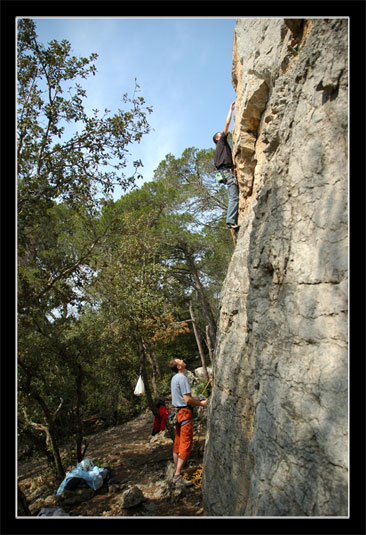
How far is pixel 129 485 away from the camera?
5.98 m

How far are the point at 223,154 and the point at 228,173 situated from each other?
1.37 ft

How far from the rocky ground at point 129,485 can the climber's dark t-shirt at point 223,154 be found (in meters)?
5.48

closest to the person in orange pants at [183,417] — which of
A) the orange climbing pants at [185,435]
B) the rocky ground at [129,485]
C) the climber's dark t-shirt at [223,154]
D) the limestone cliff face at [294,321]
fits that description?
the orange climbing pants at [185,435]

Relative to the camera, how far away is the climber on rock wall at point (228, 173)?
571 centimetres

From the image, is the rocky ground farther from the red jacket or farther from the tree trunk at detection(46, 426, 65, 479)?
the red jacket

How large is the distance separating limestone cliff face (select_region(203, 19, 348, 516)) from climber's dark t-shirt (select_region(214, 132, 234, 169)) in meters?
1.56

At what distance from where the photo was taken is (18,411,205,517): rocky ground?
16.0 feet

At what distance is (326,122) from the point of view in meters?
2.83

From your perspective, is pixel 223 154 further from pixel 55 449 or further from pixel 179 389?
pixel 55 449

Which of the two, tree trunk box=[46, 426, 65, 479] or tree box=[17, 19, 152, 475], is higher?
tree box=[17, 19, 152, 475]

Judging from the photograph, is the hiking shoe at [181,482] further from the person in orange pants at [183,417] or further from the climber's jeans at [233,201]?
the climber's jeans at [233,201]

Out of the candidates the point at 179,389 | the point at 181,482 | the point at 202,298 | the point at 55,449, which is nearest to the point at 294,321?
the point at 179,389

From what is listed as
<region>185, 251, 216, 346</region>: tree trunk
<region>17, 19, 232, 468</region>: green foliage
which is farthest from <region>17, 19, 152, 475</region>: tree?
<region>185, 251, 216, 346</region>: tree trunk

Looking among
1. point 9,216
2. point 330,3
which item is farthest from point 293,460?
point 330,3
